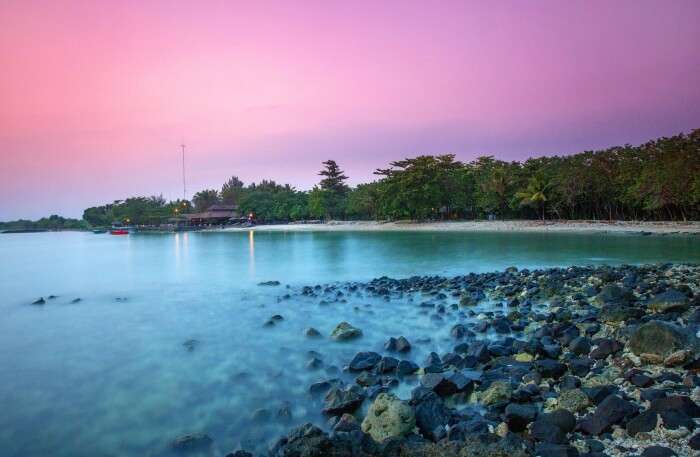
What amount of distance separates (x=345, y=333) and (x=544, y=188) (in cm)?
4186

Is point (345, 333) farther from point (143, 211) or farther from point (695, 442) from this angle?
point (143, 211)

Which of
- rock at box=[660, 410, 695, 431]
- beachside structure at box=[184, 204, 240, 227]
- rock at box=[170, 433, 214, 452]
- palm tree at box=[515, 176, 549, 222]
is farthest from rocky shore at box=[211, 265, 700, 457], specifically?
beachside structure at box=[184, 204, 240, 227]

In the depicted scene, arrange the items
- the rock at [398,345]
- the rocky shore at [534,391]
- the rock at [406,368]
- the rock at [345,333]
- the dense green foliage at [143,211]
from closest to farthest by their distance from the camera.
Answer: the rocky shore at [534,391] → the rock at [406,368] → the rock at [398,345] → the rock at [345,333] → the dense green foliage at [143,211]

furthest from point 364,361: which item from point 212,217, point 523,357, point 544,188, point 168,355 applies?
point 212,217

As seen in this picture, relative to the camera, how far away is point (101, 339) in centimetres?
950

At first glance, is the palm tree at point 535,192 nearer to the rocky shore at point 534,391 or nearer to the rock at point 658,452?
the rocky shore at point 534,391

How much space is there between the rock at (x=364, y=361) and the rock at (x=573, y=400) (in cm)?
273

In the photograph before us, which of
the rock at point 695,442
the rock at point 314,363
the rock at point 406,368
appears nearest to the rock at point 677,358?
the rock at point 695,442

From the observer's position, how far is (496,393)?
181 inches

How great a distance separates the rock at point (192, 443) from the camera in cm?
460

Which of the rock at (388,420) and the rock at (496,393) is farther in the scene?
the rock at (496,393)

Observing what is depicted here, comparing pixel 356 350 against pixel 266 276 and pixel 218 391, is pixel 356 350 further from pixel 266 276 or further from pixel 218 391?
pixel 266 276

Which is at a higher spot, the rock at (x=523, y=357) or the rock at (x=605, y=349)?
the rock at (x=605, y=349)

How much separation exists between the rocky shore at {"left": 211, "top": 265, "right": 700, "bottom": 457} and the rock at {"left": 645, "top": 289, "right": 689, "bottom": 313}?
2 cm
